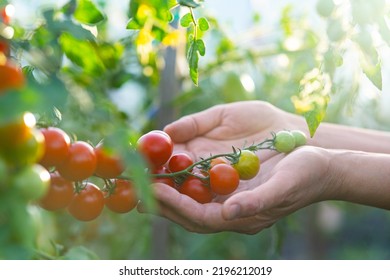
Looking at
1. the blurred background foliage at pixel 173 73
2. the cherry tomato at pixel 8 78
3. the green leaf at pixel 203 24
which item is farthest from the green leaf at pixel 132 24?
the cherry tomato at pixel 8 78

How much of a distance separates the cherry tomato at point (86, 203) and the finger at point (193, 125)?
464 mm

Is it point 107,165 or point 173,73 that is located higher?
point 173,73

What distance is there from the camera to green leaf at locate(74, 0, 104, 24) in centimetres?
84

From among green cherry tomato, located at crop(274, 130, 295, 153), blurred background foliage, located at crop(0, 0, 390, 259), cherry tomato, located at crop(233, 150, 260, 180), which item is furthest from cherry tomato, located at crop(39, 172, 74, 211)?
green cherry tomato, located at crop(274, 130, 295, 153)

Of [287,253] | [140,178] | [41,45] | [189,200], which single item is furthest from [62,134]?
[287,253]

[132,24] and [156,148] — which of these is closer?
[132,24]

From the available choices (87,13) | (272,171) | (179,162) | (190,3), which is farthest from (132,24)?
(272,171)

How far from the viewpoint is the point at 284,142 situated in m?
1.18

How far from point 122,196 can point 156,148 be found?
11cm

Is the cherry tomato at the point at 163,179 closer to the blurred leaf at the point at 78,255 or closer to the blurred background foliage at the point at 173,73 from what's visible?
the blurred background foliage at the point at 173,73

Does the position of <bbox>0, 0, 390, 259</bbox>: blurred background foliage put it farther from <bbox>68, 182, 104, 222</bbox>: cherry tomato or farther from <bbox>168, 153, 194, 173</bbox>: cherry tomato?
<bbox>168, 153, 194, 173</bbox>: cherry tomato

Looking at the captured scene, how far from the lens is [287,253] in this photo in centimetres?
464

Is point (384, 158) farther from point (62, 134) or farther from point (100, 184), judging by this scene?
point (100, 184)

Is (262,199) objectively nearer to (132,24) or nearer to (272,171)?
(272,171)
